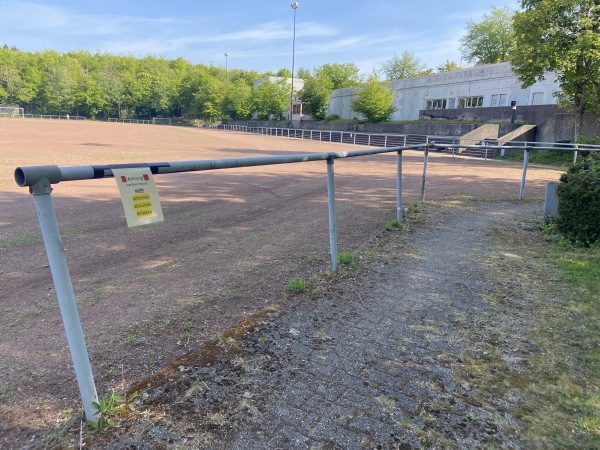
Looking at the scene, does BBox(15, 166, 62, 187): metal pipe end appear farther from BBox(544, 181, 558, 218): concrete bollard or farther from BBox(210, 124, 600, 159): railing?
BBox(210, 124, 600, 159): railing

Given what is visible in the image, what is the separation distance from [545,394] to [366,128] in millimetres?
44829

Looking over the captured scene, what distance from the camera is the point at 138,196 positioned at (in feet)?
6.98

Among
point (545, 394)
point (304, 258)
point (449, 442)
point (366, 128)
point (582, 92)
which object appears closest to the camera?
point (449, 442)

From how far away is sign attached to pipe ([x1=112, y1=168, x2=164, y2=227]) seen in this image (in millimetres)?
2049

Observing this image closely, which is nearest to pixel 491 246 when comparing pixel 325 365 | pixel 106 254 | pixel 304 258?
pixel 304 258

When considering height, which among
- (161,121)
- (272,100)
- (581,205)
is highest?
(272,100)

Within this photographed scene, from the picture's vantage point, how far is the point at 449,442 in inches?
82.3

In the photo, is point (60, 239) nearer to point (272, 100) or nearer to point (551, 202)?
point (551, 202)

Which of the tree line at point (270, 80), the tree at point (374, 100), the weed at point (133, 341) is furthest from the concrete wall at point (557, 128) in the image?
the weed at point (133, 341)

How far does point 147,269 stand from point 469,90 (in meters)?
45.9

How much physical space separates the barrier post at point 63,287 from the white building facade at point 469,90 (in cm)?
3532

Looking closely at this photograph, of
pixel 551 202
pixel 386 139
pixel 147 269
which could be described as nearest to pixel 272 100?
pixel 386 139

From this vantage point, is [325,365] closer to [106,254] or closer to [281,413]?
[281,413]

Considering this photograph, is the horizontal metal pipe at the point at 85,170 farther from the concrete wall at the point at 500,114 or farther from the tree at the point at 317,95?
the tree at the point at 317,95
